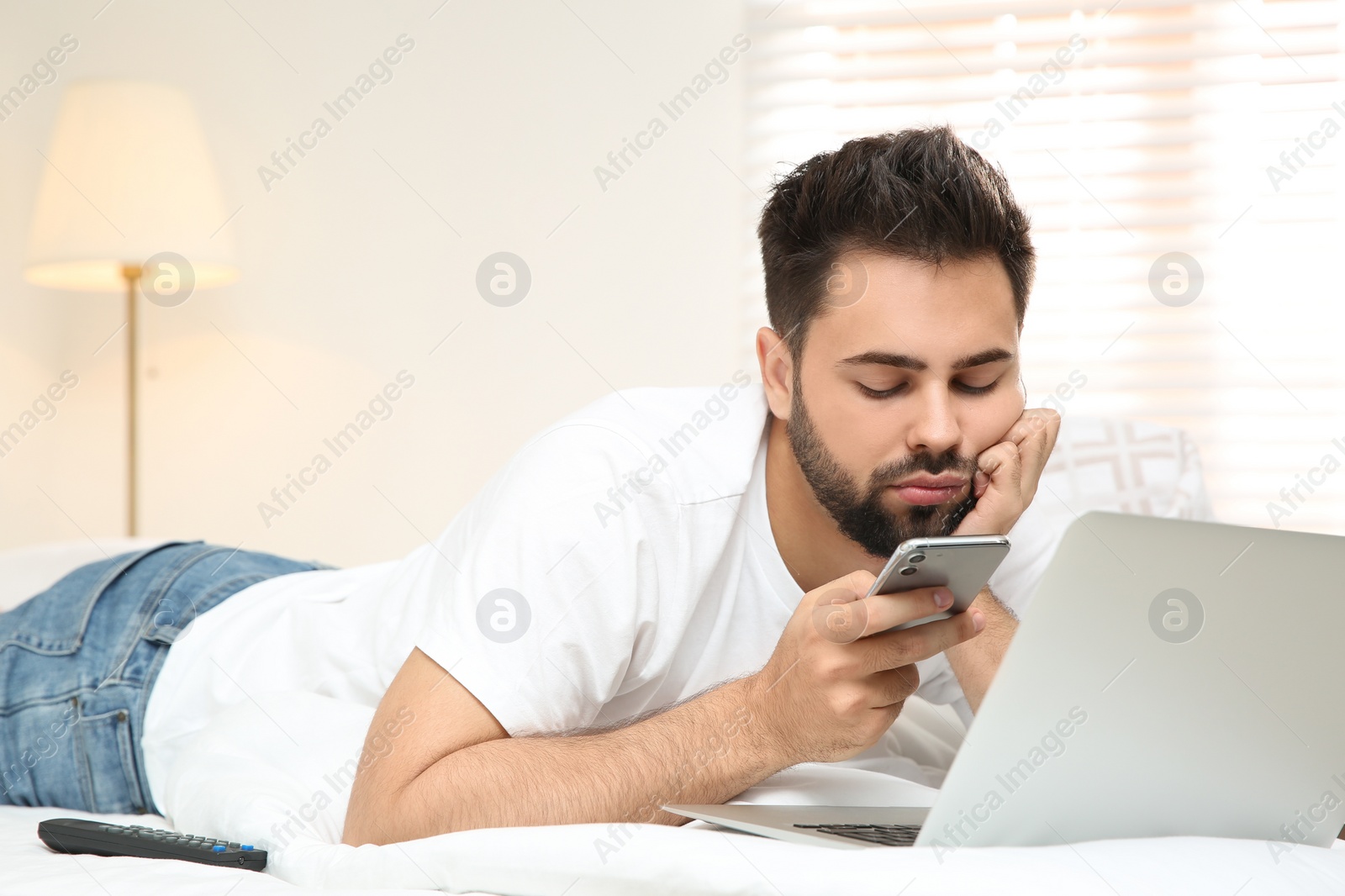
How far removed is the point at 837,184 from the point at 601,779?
0.66m

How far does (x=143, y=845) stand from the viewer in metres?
0.80

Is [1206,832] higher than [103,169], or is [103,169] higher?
[103,169]

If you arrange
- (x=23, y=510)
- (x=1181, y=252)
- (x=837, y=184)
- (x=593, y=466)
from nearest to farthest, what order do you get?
(x=593, y=466), (x=837, y=184), (x=1181, y=252), (x=23, y=510)

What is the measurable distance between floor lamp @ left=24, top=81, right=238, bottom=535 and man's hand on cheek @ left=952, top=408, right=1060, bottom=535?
67.6 inches

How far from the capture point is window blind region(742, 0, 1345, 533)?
225 centimetres

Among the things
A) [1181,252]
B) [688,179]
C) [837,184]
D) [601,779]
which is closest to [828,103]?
[688,179]

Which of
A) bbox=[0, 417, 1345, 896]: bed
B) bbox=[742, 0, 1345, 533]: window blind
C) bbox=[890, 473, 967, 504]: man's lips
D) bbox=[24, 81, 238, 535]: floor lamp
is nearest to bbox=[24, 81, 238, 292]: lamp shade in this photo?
bbox=[24, 81, 238, 535]: floor lamp

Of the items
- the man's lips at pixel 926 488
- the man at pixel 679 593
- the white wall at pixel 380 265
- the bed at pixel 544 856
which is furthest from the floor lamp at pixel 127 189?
the man's lips at pixel 926 488

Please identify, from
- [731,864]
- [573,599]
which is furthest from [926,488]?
[731,864]

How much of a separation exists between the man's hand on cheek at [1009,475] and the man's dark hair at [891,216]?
0.39 ft

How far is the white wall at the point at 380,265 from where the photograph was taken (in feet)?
7.92

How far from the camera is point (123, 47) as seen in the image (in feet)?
8.48

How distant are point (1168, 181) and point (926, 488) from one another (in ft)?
5.20

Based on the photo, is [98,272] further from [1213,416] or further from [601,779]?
[1213,416]
